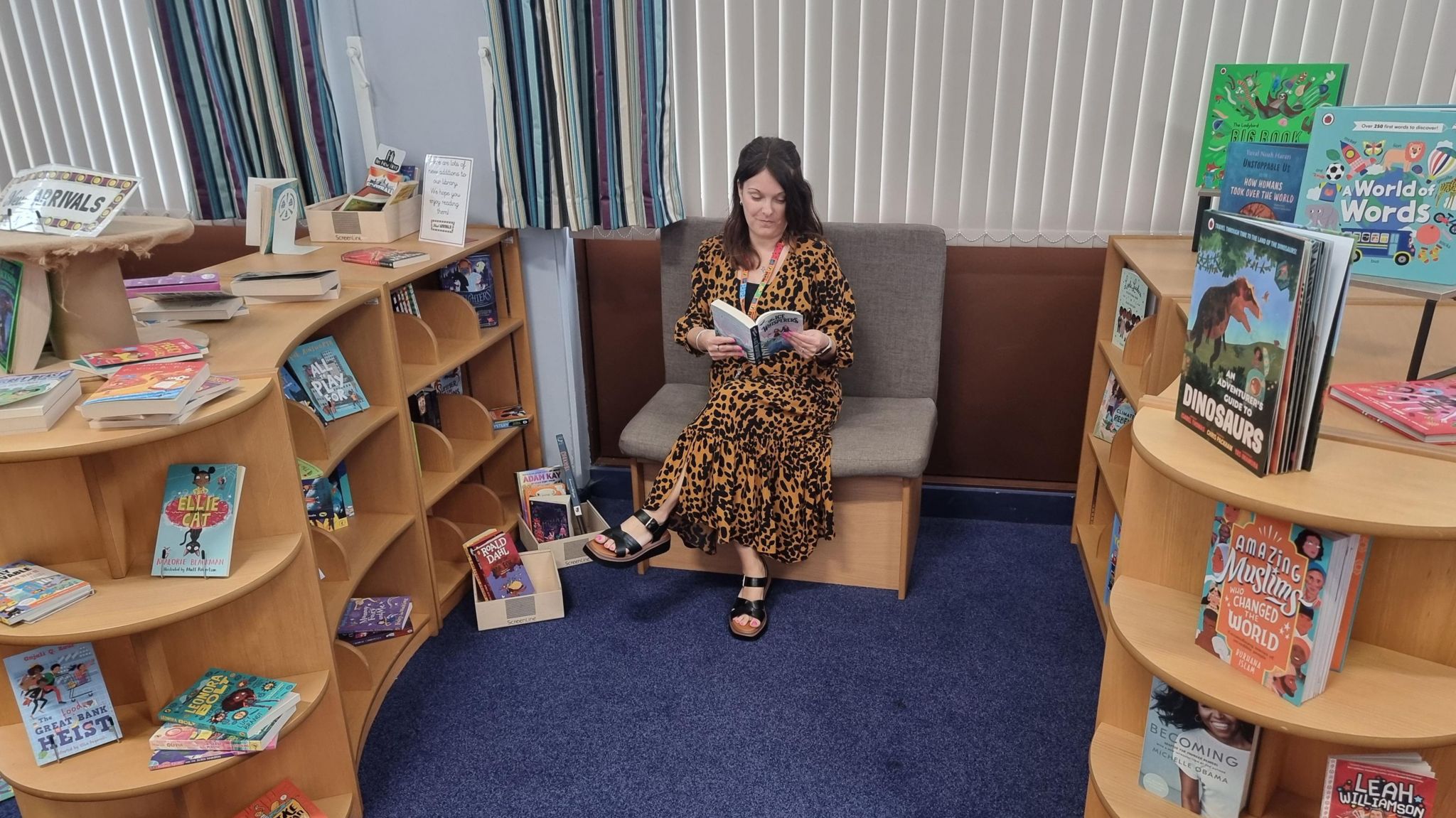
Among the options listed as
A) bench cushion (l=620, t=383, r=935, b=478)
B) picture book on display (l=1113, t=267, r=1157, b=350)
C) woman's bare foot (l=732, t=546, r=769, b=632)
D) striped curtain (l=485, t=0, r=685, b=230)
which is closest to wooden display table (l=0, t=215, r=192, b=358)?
striped curtain (l=485, t=0, r=685, b=230)

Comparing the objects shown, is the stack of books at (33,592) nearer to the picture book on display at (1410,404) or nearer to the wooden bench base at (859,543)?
the wooden bench base at (859,543)

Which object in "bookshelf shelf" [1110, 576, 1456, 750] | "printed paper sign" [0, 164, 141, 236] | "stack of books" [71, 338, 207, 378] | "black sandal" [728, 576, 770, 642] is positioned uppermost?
"printed paper sign" [0, 164, 141, 236]

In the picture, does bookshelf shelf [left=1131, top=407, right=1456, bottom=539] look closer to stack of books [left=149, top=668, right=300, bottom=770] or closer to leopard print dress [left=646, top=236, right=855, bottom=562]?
leopard print dress [left=646, top=236, right=855, bottom=562]

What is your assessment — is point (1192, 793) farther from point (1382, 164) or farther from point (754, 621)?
point (754, 621)

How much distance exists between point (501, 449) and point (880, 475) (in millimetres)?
1245

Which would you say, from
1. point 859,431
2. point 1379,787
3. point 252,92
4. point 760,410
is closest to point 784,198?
point 760,410

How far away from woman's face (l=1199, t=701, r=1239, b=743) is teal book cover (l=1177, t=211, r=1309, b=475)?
39 centimetres

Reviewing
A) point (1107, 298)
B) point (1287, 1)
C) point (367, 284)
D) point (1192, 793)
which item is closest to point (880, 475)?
point (1107, 298)

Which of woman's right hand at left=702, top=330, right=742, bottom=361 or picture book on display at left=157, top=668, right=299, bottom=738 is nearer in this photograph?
picture book on display at left=157, top=668, right=299, bottom=738

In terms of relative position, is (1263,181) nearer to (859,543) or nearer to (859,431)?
(859,431)

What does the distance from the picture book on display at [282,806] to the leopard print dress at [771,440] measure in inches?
43.3

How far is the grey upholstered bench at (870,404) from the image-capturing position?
105 inches

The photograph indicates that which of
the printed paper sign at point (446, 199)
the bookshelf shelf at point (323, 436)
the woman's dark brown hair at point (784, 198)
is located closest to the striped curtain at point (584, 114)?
the printed paper sign at point (446, 199)

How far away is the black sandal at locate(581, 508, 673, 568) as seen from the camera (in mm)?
2623
